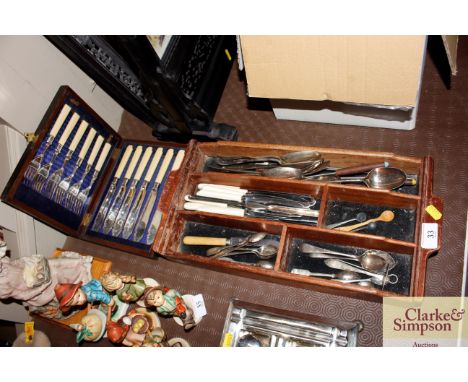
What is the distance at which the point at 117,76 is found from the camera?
1.55m

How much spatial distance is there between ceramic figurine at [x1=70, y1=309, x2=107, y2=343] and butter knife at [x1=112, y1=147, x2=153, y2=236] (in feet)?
0.97

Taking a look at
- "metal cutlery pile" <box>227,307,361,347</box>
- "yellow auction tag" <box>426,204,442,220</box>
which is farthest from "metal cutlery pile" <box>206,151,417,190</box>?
"metal cutlery pile" <box>227,307,361,347</box>

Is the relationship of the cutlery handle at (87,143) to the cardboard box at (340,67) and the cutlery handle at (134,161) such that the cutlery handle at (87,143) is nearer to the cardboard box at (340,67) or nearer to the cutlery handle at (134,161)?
the cutlery handle at (134,161)

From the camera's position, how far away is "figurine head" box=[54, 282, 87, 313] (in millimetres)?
1300

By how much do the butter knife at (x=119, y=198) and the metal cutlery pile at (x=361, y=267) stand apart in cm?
71

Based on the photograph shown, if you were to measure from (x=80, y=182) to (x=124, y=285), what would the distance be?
47cm

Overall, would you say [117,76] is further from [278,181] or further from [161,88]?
[278,181]

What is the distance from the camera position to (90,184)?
66.1 inches

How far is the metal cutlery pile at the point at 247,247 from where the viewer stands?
4.54ft

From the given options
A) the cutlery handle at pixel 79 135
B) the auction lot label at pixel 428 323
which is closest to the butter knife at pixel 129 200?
the cutlery handle at pixel 79 135

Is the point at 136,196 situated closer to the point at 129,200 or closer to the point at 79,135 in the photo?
the point at 129,200

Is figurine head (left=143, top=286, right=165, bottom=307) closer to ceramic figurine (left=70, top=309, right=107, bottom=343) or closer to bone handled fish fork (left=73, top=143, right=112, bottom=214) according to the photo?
ceramic figurine (left=70, top=309, right=107, bottom=343)
